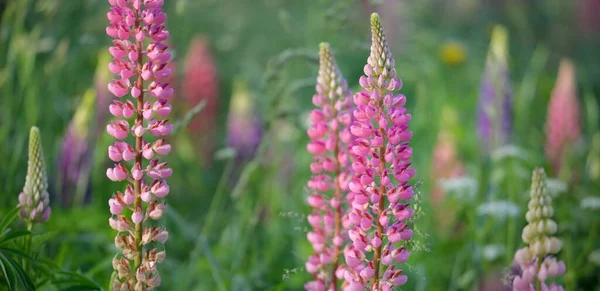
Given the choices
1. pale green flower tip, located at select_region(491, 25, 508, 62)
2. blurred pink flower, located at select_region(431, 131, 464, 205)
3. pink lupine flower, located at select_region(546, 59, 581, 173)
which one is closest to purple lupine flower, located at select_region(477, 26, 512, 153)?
pale green flower tip, located at select_region(491, 25, 508, 62)

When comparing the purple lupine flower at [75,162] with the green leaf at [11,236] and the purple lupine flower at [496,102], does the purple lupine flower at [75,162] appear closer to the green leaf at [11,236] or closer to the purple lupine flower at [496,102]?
the green leaf at [11,236]

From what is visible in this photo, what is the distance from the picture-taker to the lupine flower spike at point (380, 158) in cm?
152

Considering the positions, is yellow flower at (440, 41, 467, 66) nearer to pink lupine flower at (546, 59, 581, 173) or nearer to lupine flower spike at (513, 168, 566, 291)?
pink lupine flower at (546, 59, 581, 173)

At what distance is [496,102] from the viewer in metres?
3.73

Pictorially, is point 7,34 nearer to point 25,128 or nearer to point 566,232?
point 25,128

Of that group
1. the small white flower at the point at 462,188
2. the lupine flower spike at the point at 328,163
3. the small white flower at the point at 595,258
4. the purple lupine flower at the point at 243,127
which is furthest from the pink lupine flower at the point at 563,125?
the lupine flower spike at the point at 328,163

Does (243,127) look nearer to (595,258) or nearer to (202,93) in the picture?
(202,93)

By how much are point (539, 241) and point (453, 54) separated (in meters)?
5.02

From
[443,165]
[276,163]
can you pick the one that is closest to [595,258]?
[443,165]

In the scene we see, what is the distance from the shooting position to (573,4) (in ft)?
37.2

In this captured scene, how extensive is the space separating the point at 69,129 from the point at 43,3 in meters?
0.64

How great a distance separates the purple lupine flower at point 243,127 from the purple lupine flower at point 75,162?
41.2 inches

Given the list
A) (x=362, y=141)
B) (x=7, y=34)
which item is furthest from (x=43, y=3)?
(x=362, y=141)

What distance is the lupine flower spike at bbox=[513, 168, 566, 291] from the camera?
155cm
